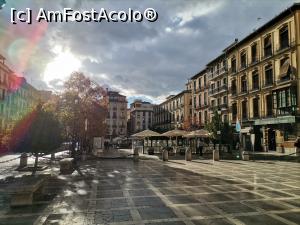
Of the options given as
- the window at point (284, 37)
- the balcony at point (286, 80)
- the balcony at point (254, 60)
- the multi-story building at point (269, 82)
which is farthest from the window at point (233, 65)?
the balcony at point (286, 80)

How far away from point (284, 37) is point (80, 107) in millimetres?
23218

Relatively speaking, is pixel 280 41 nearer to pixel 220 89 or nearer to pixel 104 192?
pixel 220 89

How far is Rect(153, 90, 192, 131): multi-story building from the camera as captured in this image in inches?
2591

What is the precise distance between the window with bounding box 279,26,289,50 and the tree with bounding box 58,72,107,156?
20307 mm

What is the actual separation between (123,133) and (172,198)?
89848 millimetres

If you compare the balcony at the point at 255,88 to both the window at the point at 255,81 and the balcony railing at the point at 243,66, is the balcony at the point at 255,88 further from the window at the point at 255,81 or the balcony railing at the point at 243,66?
the balcony railing at the point at 243,66

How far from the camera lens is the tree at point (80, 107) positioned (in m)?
27.0

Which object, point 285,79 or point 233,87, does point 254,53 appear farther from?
point 285,79

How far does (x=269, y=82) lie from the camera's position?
34.3 metres

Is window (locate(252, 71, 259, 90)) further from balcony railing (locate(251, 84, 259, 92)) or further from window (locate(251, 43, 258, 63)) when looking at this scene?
window (locate(251, 43, 258, 63))

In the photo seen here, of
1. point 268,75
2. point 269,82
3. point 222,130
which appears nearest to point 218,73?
point 268,75

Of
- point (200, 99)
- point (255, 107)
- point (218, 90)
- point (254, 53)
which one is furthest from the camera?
point (200, 99)

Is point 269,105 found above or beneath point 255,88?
beneath

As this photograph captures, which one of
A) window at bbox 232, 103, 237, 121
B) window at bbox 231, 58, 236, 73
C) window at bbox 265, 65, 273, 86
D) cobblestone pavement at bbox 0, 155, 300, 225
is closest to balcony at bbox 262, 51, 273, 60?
window at bbox 265, 65, 273, 86
